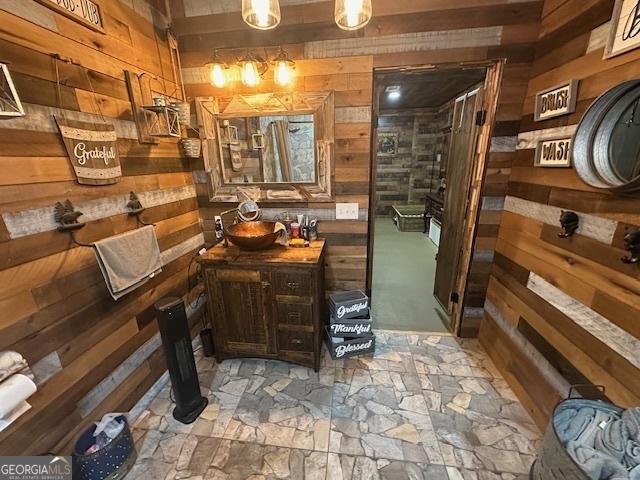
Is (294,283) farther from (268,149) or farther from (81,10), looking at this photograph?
(81,10)

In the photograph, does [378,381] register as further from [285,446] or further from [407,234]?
[407,234]

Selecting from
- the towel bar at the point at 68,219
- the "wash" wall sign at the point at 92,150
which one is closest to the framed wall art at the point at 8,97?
the "wash" wall sign at the point at 92,150

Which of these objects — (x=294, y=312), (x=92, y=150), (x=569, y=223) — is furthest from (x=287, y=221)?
(x=569, y=223)

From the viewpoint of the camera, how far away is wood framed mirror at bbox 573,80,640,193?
113cm

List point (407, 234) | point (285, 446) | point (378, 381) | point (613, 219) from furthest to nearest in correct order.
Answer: point (407, 234) < point (378, 381) < point (285, 446) < point (613, 219)

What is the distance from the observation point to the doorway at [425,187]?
79.7 inches

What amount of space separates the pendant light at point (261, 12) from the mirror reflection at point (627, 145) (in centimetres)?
166

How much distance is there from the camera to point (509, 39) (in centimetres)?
173

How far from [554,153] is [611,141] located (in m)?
0.27

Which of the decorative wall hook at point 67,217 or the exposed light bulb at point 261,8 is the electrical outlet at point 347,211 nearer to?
the exposed light bulb at point 261,8

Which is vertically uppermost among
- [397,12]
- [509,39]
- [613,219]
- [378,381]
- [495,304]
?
[397,12]

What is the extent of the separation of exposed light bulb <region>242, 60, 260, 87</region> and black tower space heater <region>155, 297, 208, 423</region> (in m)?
1.54

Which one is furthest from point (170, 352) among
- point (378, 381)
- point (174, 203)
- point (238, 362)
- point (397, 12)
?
point (397, 12)

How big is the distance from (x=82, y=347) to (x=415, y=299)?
2886 millimetres
